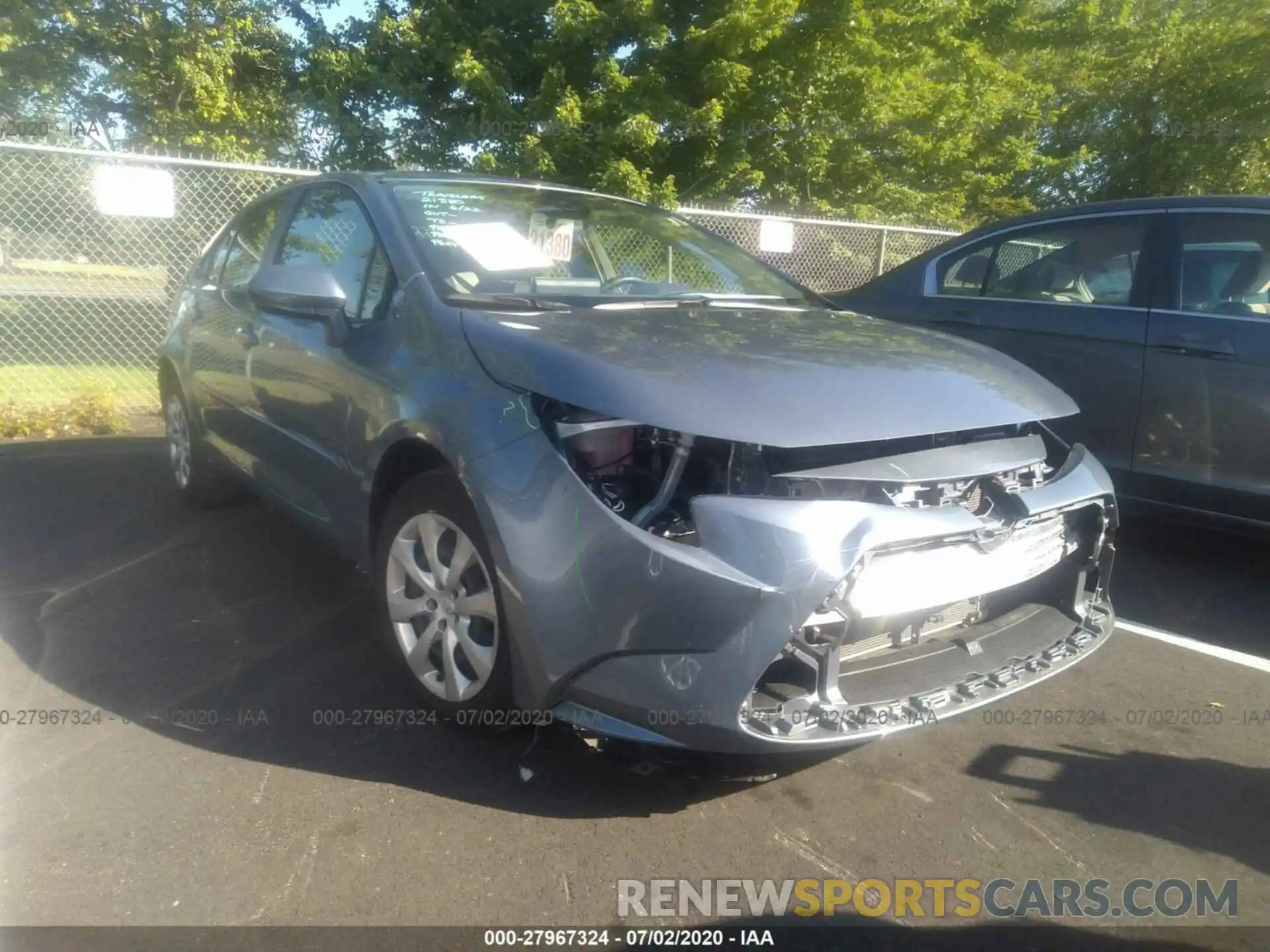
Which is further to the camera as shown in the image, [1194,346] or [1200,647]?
[1194,346]

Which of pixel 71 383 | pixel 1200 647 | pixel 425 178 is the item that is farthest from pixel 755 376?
pixel 71 383

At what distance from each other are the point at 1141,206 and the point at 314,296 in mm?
3762

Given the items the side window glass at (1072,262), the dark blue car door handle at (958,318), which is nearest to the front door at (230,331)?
the dark blue car door handle at (958,318)

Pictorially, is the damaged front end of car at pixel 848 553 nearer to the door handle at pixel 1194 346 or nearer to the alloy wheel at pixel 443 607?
the alloy wheel at pixel 443 607

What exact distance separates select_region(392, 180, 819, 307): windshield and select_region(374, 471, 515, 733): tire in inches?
27.5

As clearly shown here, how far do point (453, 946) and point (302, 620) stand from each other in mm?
1938

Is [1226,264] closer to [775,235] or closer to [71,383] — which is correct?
[775,235]

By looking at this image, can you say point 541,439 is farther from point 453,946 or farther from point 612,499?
point 453,946

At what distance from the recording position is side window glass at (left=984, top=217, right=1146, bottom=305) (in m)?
4.58

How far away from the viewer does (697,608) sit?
218 cm

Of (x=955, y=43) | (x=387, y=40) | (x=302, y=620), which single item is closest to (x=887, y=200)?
(x=955, y=43)

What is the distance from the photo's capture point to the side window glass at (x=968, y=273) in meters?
5.08

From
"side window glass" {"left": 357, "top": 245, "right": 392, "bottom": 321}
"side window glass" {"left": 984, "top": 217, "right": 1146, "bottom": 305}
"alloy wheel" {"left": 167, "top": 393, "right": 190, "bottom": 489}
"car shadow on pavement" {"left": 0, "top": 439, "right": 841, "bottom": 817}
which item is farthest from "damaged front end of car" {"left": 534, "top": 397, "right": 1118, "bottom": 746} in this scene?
"alloy wheel" {"left": 167, "top": 393, "right": 190, "bottom": 489}

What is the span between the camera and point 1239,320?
4098mm
